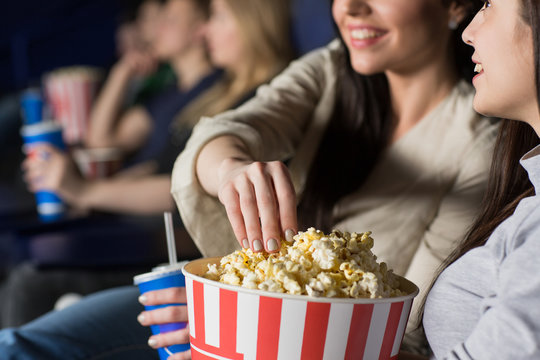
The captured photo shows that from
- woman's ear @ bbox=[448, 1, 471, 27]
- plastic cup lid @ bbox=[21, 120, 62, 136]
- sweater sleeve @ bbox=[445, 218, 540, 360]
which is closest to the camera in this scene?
sweater sleeve @ bbox=[445, 218, 540, 360]

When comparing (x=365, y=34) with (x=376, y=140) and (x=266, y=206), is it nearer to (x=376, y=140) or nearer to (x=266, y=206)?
(x=376, y=140)

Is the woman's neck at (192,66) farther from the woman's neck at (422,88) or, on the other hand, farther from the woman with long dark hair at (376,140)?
the woman's neck at (422,88)

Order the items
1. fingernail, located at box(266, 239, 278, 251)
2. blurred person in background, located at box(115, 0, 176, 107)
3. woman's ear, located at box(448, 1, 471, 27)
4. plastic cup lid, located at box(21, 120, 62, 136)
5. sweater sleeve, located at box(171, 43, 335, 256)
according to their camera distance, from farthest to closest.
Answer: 1. blurred person in background, located at box(115, 0, 176, 107)
2. plastic cup lid, located at box(21, 120, 62, 136)
3. woman's ear, located at box(448, 1, 471, 27)
4. sweater sleeve, located at box(171, 43, 335, 256)
5. fingernail, located at box(266, 239, 278, 251)

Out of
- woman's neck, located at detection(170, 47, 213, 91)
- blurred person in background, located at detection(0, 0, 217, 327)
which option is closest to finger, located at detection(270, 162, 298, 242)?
blurred person in background, located at detection(0, 0, 217, 327)

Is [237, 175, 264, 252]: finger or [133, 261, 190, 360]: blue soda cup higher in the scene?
[237, 175, 264, 252]: finger

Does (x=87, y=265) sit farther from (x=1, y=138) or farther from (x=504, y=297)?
(x=1, y=138)

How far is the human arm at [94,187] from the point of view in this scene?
2.09 metres

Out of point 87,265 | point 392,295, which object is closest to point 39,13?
point 87,265

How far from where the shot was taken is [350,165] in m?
1.17

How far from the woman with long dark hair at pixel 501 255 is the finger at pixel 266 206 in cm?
20

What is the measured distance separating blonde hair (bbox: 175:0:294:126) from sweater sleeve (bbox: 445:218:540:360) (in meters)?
1.57

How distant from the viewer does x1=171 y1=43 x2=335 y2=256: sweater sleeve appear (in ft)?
3.26

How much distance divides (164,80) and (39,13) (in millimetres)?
1177

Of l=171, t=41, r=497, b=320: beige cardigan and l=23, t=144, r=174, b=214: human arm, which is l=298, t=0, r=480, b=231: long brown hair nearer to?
l=171, t=41, r=497, b=320: beige cardigan
